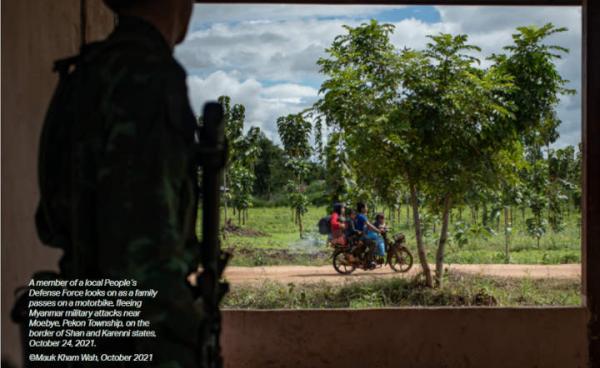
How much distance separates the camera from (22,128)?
2.26 metres

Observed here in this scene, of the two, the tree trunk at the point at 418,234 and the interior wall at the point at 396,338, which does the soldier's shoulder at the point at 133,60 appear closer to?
the interior wall at the point at 396,338

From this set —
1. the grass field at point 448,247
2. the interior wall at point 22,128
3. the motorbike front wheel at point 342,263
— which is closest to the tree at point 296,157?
the grass field at point 448,247

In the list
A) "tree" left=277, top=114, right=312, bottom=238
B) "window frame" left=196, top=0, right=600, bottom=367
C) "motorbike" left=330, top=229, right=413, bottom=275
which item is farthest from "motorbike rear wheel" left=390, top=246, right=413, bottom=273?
"window frame" left=196, top=0, right=600, bottom=367

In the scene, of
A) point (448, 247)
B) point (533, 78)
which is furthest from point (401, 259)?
point (533, 78)

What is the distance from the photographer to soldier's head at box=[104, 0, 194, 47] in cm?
123

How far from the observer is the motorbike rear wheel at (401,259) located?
1223cm

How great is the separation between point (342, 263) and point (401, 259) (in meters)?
1.10

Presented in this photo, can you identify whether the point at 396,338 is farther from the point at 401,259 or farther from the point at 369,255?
the point at 401,259

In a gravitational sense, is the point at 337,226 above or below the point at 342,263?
above

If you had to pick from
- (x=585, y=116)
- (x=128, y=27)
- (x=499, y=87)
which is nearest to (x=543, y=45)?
(x=499, y=87)

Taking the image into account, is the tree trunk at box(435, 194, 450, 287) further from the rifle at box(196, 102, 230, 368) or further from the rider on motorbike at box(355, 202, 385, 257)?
the rifle at box(196, 102, 230, 368)

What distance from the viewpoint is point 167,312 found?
1043mm

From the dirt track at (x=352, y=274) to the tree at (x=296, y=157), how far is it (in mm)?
3965
